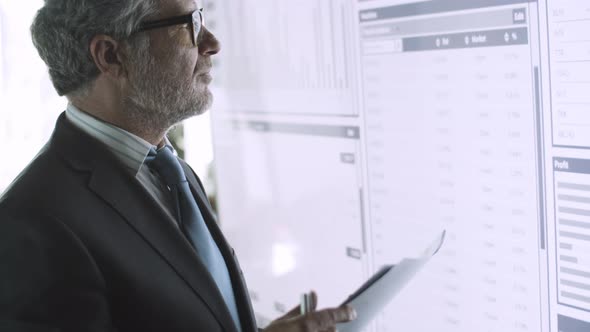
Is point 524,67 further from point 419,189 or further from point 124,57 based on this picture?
point 124,57

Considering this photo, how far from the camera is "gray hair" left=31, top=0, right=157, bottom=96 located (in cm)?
114

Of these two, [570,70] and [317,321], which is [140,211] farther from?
[570,70]

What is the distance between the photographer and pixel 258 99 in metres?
2.10

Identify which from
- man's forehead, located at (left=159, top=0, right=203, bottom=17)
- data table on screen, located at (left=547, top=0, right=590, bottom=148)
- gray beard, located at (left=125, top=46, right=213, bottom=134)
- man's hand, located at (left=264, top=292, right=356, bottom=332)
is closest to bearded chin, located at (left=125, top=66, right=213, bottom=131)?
gray beard, located at (left=125, top=46, right=213, bottom=134)

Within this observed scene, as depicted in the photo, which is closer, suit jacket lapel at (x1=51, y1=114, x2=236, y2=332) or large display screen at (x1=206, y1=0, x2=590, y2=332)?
suit jacket lapel at (x1=51, y1=114, x2=236, y2=332)

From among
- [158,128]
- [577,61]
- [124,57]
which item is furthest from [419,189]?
[124,57]

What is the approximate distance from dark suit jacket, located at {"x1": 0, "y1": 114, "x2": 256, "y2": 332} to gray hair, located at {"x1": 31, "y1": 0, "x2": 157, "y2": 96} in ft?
0.31

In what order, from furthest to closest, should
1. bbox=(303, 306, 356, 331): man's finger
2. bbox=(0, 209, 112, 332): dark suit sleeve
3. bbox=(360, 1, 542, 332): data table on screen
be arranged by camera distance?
bbox=(360, 1, 542, 332): data table on screen → bbox=(303, 306, 356, 331): man's finger → bbox=(0, 209, 112, 332): dark suit sleeve

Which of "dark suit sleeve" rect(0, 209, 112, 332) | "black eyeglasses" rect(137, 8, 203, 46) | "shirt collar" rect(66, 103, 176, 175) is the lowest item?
"dark suit sleeve" rect(0, 209, 112, 332)

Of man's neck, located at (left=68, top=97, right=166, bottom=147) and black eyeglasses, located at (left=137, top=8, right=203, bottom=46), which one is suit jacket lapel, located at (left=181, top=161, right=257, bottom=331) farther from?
black eyeglasses, located at (left=137, top=8, right=203, bottom=46)

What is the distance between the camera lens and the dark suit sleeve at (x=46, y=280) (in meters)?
0.94

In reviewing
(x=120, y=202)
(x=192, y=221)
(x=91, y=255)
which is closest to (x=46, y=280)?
(x=91, y=255)

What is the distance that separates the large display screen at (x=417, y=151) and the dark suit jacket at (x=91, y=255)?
65cm

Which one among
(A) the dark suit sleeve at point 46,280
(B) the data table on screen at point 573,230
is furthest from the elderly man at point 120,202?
(B) the data table on screen at point 573,230
